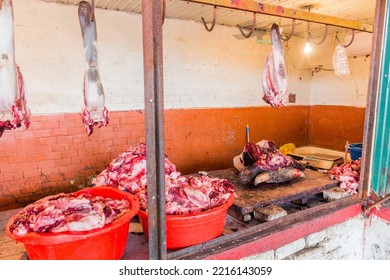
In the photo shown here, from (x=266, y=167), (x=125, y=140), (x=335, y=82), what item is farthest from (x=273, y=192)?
(x=335, y=82)

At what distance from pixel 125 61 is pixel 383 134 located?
396cm

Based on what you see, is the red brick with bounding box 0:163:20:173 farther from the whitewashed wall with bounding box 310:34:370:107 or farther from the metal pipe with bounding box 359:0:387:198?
the whitewashed wall with bounding box 310:34:370:107

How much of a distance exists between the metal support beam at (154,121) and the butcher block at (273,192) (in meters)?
1.07

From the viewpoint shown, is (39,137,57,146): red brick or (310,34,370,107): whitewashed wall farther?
(310,34,370,107): whitewashed wall

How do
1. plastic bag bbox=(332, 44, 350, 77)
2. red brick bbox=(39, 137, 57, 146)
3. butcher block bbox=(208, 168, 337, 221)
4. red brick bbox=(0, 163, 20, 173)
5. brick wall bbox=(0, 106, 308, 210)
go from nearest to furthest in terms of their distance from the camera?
butcher block bbox=(208, 168, 337, 221)
red brick bbox=(0, 163, 20, 173)
brick wall bbox=(0, 106, 308, 210)
red brick bbox=(39, 137, 57, 146)
plastic bag bbox=(332, 44, 350, 77)

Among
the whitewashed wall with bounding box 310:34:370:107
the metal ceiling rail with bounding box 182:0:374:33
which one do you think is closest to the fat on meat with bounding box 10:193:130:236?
the metal ceiling rail with bounding box 182:0:374:33

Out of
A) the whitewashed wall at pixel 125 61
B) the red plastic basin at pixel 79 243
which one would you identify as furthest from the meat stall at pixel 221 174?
the whitewashed wall at pixel 125 61

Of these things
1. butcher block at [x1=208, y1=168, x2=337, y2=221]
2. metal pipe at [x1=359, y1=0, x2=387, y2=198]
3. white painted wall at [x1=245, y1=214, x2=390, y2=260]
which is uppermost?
metal pipe at [x1=359, y1=0, x2=387, y2=198]

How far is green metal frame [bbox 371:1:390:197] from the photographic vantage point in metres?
2.91

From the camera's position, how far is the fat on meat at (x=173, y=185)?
220 cm

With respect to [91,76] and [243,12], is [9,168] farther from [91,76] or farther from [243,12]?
[243,12]

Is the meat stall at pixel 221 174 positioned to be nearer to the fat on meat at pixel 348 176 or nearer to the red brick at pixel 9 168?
the fat on meat at pixel 348 176

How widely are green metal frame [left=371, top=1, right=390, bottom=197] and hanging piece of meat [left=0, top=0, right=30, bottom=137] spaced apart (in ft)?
10.5

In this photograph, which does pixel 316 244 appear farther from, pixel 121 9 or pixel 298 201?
pixel 121 9
